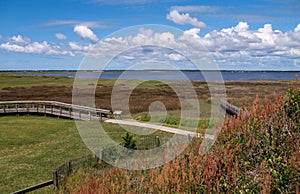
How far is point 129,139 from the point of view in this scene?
12.5 meters

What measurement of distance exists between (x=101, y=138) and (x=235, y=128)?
39.5 feet

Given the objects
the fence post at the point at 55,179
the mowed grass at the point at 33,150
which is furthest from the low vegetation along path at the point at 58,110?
the fence post at the point at 55,179

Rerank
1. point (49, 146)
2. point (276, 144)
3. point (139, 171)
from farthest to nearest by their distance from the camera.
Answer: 1. point (49, 146)
2. point (139, 171)
3. point (276, 144)

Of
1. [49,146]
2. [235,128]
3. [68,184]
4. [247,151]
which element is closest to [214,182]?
[247,151]

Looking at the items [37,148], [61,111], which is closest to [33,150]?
[37,148]

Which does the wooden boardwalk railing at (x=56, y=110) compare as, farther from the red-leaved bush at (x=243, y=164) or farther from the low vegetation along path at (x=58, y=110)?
the red-leaved bush at (x=243, y=164)

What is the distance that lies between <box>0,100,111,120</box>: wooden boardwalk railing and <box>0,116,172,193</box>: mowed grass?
7.46 ft

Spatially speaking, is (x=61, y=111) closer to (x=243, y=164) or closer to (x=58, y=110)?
(x=58, y=110)

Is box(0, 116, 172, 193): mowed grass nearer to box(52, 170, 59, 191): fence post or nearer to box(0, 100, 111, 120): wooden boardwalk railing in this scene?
box(52, 170, 59, 191): fence post

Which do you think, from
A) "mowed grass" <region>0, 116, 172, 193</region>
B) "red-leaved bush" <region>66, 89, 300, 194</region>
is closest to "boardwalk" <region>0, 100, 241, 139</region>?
"mowed grass" <region>0, 116, 172, 193</region>

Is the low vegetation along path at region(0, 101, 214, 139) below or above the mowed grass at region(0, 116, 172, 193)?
above

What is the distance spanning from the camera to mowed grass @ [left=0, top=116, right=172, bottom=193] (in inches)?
471

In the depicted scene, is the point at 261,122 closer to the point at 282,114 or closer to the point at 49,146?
the point at 282,114

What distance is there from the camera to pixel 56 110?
28.5 m
